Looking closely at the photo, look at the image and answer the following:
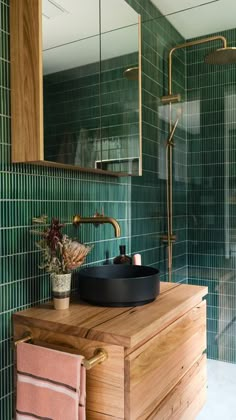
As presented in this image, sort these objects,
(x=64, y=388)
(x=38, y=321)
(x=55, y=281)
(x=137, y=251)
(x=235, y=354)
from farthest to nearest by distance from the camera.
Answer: (x=235, y=354) → (x=137, y=251) → (x=55, y=281) → (x=38, y=321) → (x=64, y=388)

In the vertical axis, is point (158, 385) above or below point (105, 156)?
below

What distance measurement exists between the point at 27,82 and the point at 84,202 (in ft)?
1.99

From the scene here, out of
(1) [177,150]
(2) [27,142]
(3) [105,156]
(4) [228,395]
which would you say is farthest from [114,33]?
(4) [228,395]

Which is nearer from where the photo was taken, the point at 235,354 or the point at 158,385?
the point at 158,385

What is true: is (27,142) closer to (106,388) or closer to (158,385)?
(106,388)

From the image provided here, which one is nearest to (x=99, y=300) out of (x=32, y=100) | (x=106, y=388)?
(x=106, y=388)

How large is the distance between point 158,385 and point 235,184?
169 cm

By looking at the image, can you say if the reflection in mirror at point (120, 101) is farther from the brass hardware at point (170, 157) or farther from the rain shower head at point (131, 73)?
the brass hardware at point (170, 157)

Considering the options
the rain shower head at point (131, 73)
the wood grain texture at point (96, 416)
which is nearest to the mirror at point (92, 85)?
the rain shower head at point (131, 73)

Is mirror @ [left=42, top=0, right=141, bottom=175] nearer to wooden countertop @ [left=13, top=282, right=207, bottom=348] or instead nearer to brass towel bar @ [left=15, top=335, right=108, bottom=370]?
wooden countertop @ [left=13, top=282, right=207, bottom=348]

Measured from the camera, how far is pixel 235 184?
8.59ft

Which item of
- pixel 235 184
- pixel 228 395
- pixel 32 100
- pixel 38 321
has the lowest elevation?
pixel 228 395

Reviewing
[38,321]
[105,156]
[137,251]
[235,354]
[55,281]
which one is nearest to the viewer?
[38,321]

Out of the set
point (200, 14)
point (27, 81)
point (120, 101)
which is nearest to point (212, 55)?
point (200, 14)
